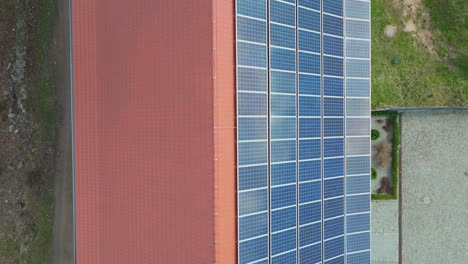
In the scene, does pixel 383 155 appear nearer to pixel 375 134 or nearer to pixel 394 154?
pixel 394 154

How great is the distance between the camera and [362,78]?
735 inches

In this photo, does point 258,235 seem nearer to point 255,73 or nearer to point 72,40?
point 255,73

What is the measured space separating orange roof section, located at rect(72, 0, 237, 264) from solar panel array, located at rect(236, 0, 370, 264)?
933 millimetres

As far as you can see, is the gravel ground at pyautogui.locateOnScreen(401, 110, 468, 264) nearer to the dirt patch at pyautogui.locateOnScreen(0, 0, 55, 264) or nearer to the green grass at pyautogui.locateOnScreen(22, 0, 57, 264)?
the green grass at pyautogui.locateOnScreen(22, 0, 57, 264)

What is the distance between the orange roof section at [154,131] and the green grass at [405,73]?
1420 cm

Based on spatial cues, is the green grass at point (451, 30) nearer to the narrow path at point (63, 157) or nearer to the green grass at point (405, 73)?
the green grass at point (405, 73)

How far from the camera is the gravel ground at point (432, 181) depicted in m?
24.8

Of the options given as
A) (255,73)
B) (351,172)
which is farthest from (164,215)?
(351,172)

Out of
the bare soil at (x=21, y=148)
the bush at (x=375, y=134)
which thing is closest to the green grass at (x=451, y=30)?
the bush at (x=375, y=134)

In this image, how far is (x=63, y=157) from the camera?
22.9 m

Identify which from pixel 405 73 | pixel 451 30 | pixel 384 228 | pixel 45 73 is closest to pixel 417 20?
pixel 451 30

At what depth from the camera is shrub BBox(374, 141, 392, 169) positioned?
24.5m

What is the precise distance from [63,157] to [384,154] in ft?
73.0

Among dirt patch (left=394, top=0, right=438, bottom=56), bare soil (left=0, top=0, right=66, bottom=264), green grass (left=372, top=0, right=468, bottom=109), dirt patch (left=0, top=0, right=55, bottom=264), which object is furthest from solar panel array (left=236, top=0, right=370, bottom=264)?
dirt patch (left=0, top=0, right=55, bottom=264)
